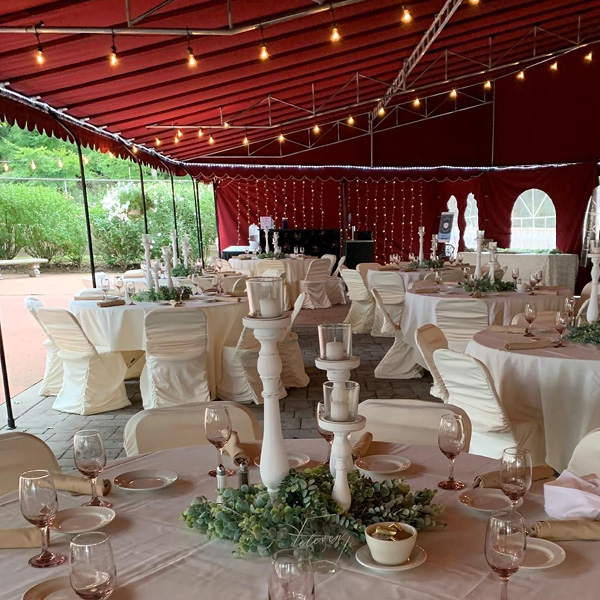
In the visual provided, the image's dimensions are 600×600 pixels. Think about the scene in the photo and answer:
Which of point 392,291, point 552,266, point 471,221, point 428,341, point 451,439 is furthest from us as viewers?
point 471,221

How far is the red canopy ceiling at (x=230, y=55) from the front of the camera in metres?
5.52

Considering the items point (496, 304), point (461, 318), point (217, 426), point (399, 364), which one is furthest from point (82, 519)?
point (399, 364)

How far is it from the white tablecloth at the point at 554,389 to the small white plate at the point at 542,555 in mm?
2212

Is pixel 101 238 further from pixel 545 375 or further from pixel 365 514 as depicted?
pixel 365 514

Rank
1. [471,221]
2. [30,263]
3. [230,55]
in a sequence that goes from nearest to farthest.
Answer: [230,55] → [471,221] → [30,263]

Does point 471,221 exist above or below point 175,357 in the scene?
above

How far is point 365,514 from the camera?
1.59 m

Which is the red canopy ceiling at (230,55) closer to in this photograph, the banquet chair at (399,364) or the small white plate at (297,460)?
the banquet chair at (399,364)

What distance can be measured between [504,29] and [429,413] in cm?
941

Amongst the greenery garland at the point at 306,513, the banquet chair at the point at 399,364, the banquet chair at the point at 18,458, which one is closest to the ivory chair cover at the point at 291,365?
the banquet chair at the point at 399,364

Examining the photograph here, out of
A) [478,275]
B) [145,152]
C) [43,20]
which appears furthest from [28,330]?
[478,275]

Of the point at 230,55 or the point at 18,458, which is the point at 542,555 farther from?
the point at 230,55

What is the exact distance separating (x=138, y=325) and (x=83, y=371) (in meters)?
0.66

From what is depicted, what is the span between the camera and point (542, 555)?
4.97 ft
